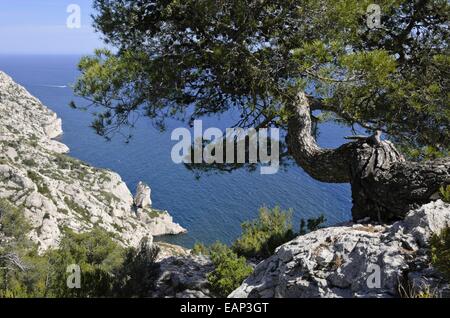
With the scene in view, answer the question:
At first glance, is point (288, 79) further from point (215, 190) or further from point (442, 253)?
point (215, 190)

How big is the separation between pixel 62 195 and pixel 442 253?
45885 millimetres

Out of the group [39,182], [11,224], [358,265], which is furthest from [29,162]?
[358,265]

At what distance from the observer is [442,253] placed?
2760 millimetres

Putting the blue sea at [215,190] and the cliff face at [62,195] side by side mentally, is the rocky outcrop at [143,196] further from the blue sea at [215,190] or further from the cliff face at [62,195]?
the blue sea at [215,190]

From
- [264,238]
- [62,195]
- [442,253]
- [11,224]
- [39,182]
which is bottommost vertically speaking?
[11,224]

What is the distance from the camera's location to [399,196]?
4.62 m

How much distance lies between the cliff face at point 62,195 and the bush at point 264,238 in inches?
1068

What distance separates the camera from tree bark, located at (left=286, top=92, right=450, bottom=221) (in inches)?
→ 177

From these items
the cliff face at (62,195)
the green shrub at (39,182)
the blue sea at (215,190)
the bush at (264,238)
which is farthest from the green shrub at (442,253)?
the green shrub at (39,182)

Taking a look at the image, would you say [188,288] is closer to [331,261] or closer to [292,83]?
[331,261]

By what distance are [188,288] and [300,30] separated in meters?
3.59

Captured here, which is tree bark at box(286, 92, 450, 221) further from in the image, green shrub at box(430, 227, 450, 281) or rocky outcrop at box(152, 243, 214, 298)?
rocky outcrop at box(152, 243, 214, 298)

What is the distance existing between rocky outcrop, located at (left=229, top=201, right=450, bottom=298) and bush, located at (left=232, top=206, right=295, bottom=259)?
9.25ft

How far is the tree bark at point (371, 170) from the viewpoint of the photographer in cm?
451
